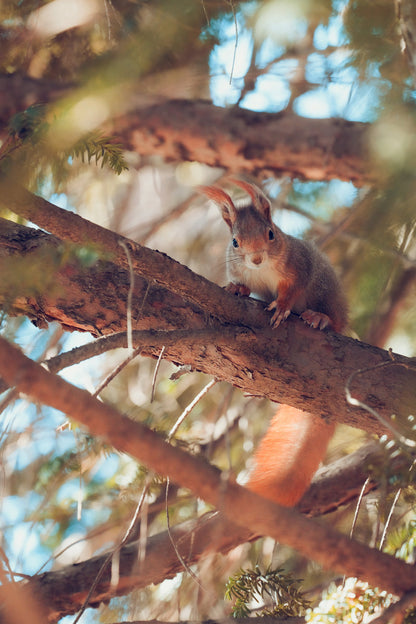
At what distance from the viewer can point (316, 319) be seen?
2326 mm

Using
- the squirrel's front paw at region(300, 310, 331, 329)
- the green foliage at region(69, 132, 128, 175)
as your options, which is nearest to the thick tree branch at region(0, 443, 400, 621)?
the squirrel's front paw at region(300, 310, 331, 329)

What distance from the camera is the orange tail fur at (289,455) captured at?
2.08 m

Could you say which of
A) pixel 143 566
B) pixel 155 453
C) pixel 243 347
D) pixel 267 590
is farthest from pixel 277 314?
pixel 155 453

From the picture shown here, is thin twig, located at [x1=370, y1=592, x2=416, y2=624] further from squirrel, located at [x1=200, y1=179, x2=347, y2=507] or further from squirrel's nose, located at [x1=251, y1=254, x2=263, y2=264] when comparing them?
squirrel's nose, located at [x1=251, y1=254, x2=263, y2=264]

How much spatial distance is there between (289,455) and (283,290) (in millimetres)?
608

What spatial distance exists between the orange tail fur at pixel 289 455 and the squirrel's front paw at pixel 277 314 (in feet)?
1.20

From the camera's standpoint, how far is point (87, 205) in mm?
3324

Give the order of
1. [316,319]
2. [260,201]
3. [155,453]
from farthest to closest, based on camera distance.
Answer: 1. [260,201]
2. [316,319]
3. [155,453]

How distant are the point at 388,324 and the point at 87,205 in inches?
66.8

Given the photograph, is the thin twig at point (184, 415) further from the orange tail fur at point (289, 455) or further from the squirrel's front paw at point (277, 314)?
the orange tail fur at point (289, 455)

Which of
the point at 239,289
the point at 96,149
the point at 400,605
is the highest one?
the point at 239,289

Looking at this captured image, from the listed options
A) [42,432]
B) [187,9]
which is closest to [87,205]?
[42,432]

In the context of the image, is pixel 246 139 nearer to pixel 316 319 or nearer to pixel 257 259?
pixel 257 259

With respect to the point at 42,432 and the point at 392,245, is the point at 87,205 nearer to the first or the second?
the point at 42,432
